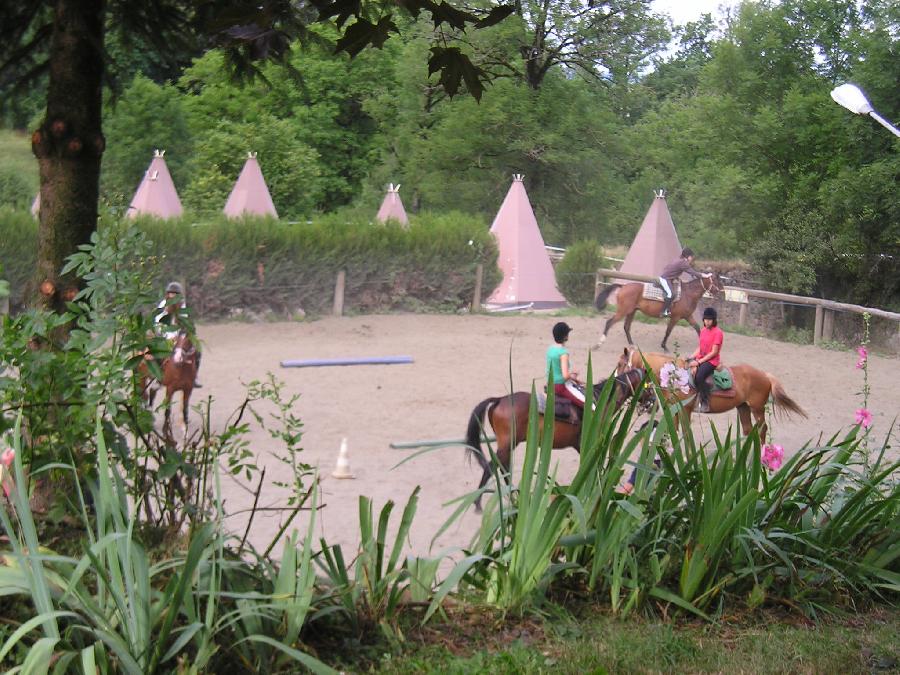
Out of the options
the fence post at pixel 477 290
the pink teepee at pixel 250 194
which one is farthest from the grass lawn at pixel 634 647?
the pink teepee at pixel 250 194

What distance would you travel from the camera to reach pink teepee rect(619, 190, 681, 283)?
88.2 feet

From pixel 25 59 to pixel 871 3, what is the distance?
2837 centimetres

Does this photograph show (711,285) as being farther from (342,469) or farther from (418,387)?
(342,469)

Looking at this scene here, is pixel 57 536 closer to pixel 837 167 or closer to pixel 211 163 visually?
pixel 837 167

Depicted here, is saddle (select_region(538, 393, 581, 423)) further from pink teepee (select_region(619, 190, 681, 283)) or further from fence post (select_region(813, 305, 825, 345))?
pink teepee (select_region(619, 190, 681, 283))

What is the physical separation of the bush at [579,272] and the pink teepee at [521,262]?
0.23 metres

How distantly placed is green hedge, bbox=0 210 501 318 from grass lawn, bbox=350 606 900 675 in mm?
16330

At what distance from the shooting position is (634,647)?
3.28m

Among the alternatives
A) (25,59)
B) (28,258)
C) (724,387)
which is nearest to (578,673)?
(25,59)

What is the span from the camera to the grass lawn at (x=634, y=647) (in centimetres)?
309

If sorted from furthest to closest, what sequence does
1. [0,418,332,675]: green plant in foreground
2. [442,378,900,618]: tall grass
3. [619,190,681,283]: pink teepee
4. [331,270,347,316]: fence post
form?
[619,190,681,283]: pink teepee < [331,270,347,316]: fence post < [442,378,900,618]: tall grass < [0,418,332,675]: green plant in foreground

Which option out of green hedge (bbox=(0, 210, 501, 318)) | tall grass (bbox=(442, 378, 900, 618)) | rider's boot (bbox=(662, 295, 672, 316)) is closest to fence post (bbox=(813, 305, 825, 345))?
rider's boot (bbox=(662, 295, 672, 316))

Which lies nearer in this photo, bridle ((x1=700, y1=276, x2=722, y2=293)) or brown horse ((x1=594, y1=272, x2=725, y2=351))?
brown horse ((x1=594, y1=272, x2=725, y2=351))

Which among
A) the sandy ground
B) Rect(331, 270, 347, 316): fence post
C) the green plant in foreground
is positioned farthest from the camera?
Rect(331, 270, 347, 316): fence post
